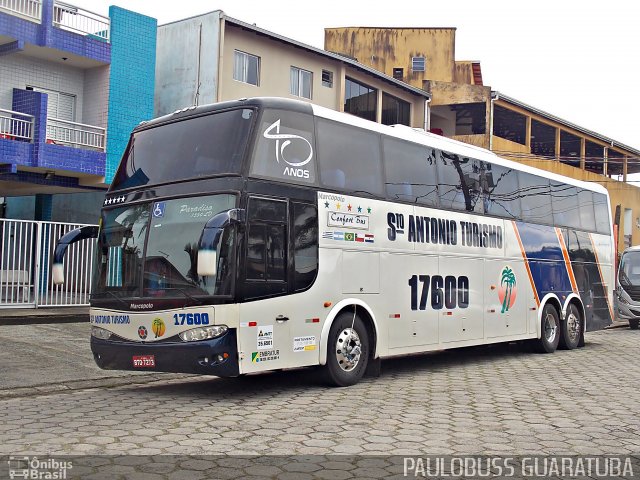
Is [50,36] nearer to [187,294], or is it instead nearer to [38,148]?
[38,148]

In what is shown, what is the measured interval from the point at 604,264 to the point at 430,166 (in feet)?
25.4

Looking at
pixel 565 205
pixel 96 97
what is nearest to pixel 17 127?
pixel 96 97

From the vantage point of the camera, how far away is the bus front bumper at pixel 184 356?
802 cm

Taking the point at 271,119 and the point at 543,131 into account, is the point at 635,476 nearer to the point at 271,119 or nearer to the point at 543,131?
the point at 271,119

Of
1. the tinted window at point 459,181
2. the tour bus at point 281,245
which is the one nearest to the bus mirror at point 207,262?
the tour bus at point 281,245

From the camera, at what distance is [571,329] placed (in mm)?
15758

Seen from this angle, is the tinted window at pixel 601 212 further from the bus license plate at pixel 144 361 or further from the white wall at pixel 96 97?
the white wall at pixel 96 97

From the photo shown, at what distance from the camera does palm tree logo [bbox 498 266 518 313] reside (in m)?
13.3

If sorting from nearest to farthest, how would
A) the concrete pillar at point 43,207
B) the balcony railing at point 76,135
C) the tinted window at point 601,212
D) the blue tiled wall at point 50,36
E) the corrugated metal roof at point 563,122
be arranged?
1. the tinted window at point 601,212
2. the blue tiled wall at point 50,36
3. the balcony railing at point 76,135
4. the concrete pillar at point 43,207
5. the corrugated metal roof at point 563,122

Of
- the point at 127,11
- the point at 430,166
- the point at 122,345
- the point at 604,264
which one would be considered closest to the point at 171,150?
the point at 122,345

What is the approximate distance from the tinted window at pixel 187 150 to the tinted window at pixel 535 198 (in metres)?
7.46

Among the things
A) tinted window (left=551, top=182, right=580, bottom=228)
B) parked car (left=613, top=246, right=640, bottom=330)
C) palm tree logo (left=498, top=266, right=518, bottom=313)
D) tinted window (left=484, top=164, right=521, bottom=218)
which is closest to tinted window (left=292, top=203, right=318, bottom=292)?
tinted window (left=484, top=164, right=521, bottom=218)

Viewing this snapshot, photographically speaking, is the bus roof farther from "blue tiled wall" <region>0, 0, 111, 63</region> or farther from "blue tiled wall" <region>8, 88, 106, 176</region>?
"blue tiled wall" <region>0, 0, 111, 63</region>

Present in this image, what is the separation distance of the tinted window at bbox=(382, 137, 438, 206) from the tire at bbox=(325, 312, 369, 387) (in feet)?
6.94
